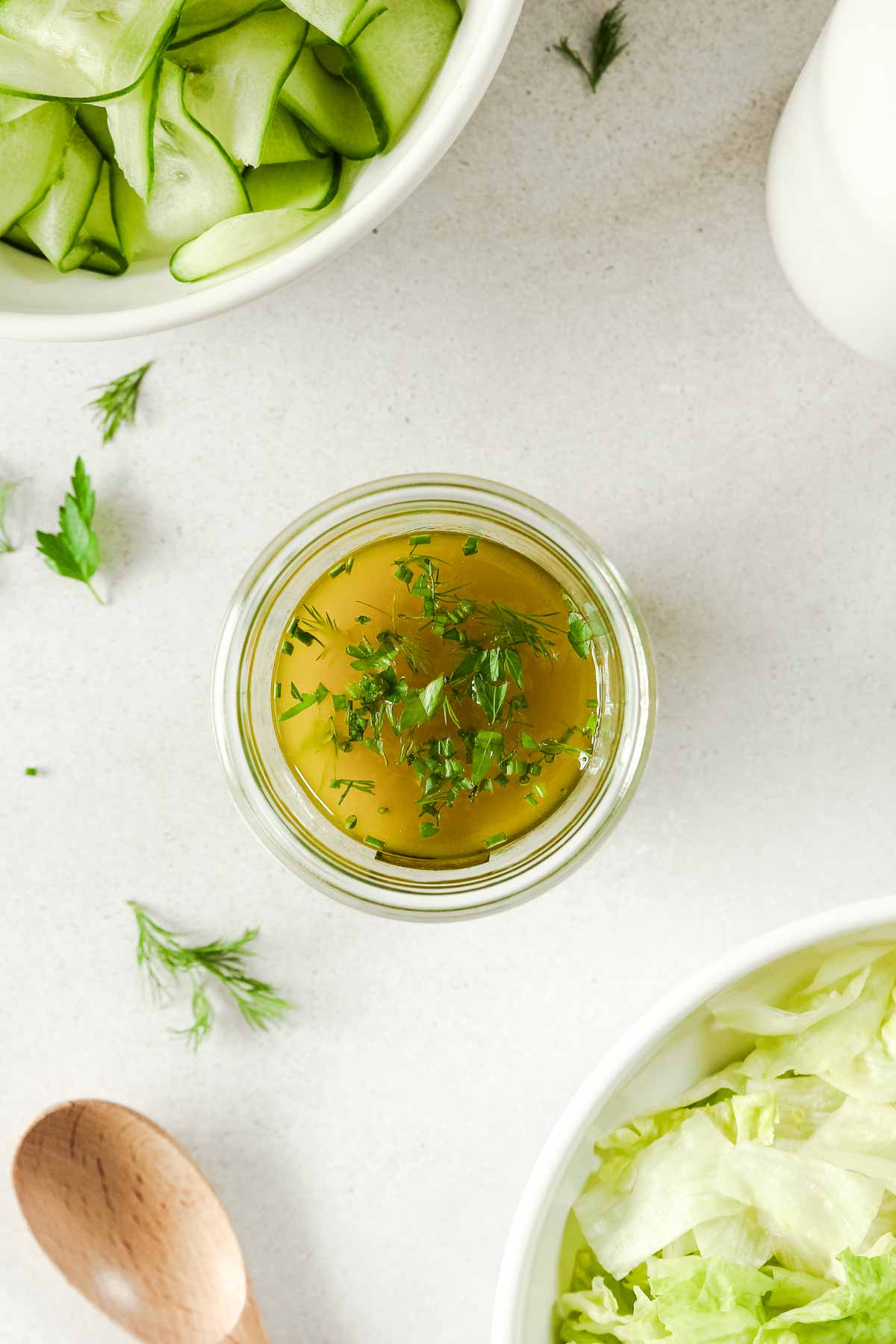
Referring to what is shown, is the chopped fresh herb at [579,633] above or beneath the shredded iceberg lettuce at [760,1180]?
above

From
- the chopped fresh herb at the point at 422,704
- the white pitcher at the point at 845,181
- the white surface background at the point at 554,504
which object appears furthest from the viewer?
the white surface background at the point at 554,504

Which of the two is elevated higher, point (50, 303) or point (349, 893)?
point (50, 303)

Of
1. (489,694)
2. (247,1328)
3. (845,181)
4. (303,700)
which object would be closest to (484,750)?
(489,694)

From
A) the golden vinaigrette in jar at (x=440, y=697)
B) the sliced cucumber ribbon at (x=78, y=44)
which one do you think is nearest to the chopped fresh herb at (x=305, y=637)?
the golden vinaigrette in jar at (x=440, y=697)

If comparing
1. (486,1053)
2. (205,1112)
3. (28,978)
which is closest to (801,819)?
(486,1053)

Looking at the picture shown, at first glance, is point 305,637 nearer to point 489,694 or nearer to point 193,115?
point 489,694

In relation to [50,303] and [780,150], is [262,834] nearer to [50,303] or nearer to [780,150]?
[50,303]

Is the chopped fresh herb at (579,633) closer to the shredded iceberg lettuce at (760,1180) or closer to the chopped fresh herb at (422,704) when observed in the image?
the chopped fresh herb at (422,704)
